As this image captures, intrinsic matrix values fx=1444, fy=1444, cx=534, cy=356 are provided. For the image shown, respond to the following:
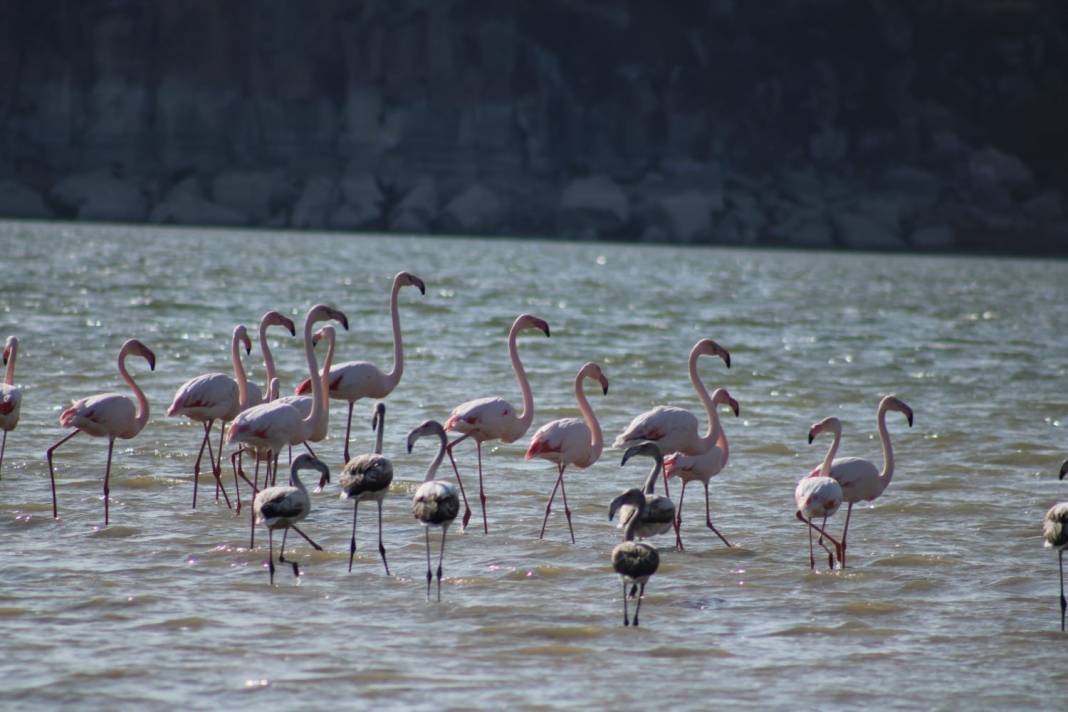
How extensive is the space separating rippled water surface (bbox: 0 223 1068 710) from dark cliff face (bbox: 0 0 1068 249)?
2149 inches

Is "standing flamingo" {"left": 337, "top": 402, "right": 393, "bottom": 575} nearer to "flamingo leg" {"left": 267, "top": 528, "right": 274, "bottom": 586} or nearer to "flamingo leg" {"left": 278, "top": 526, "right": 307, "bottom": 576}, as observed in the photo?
"flamingo leg" {"left": 278, "top": 526, "right": 307, "bottom": 576}

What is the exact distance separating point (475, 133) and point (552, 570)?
223ft

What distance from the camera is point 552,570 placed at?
7.54 m

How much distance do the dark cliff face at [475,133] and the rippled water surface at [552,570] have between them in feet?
179

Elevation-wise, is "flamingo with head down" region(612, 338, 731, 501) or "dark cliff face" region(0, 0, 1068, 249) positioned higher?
"dark cliff face" region(0, 0, 1068, 249)

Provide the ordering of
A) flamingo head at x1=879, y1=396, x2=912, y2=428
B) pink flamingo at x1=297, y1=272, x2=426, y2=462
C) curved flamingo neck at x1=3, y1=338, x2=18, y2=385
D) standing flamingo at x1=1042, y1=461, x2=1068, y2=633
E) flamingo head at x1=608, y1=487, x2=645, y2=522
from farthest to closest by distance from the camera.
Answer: pink flamingo at x1=297, y1=272, x2=426, y2=462 → curved flamingo neck at x1=3, y1=338, x2=18, y2=385 → flamingo head at x1=879, y1=396, x2=912, y2=428 → flamingo head at x1=608, y1=487, x2=645, y2=522 → standing flamingo at x1=1042, y1=461, x2=1068, y2=633

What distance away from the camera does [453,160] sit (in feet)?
243

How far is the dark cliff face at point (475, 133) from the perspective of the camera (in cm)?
7306

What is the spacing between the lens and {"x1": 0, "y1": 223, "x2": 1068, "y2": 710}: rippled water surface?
18.6ft

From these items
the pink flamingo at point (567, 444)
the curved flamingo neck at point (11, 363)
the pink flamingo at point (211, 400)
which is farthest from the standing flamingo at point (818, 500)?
the curved flamingo neck at point (11, 363)

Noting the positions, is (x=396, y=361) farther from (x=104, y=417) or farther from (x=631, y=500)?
(x=631, y=500)

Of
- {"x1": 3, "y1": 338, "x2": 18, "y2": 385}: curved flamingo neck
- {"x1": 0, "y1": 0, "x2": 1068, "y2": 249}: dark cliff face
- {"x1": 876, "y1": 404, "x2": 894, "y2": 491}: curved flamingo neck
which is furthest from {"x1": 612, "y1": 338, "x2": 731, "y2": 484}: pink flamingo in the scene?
{"x1": 0, "y1": 0, "x2": 1068, "y2": 249}: dark cliff face

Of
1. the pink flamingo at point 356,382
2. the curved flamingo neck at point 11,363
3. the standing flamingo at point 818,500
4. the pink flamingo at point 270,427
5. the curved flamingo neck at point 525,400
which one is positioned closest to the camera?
the standing flamingo at point 818,500

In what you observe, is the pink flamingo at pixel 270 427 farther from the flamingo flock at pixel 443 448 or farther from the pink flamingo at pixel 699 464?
the pink flamingo at pixel 699 464
